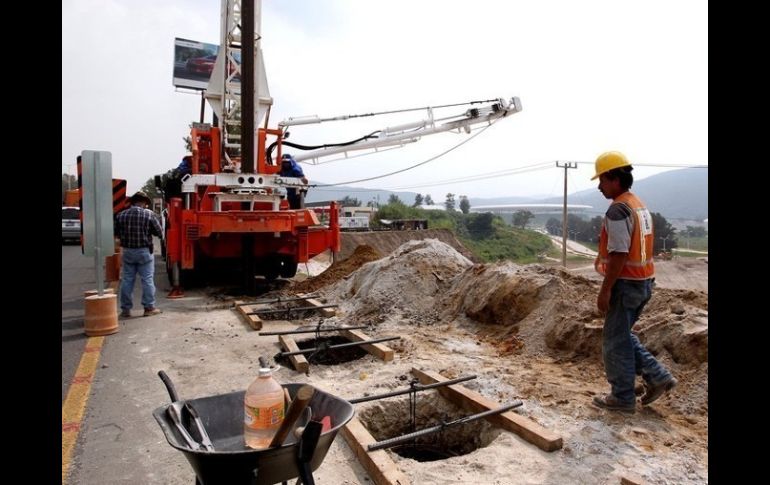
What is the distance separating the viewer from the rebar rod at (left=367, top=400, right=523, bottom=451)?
10.4 ft

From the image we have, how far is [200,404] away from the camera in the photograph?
2.36m

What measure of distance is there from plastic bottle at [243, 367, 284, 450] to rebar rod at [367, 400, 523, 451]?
119 centimetres

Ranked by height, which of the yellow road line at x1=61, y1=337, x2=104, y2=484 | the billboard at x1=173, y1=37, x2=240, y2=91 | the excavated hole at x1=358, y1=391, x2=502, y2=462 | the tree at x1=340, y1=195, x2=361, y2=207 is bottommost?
the excavated hole at x1=358, y1=391, x2=502, y2=462

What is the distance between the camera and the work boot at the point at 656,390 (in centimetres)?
385

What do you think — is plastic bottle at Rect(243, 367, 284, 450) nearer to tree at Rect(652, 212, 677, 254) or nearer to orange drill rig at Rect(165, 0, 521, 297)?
orange drill rig at Rect(165, 0, 521, 297)

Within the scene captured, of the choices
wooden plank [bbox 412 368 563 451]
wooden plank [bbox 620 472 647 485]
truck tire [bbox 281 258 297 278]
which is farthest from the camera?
truck tire [bbox 281 258 297 278]

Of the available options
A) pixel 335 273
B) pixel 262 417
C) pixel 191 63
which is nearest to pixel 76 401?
pixel 262 417

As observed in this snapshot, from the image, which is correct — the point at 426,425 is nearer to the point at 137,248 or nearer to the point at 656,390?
the point at 656,390

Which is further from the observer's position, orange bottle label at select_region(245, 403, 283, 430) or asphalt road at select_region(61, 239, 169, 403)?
asphalt road at select_region(61, 239, 169, 403)

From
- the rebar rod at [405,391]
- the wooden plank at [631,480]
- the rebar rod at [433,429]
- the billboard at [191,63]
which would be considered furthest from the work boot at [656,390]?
the billboard at [191,63]

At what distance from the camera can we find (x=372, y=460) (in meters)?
3.03

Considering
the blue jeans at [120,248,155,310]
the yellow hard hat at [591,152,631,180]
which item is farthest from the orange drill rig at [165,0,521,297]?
the yellow hard hat at [591,152,631,180]
